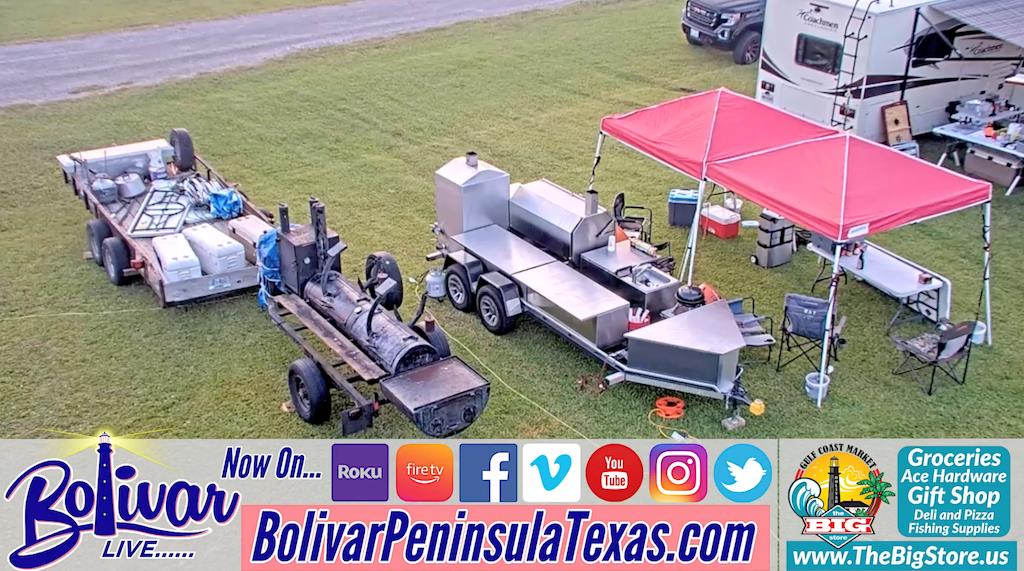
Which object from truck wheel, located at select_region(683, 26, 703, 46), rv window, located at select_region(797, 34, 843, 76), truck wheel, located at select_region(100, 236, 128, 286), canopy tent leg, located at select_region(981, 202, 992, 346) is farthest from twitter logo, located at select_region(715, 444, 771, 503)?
truck wheel, located at select_region(683, 26, 703, 46)

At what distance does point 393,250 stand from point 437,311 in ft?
5.56

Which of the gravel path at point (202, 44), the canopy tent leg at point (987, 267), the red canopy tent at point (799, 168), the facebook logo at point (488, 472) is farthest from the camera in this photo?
the gravel path at point (202, 44)

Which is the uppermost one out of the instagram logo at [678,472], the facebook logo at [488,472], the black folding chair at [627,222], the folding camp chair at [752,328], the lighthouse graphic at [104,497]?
the black folding chair at [627,222]

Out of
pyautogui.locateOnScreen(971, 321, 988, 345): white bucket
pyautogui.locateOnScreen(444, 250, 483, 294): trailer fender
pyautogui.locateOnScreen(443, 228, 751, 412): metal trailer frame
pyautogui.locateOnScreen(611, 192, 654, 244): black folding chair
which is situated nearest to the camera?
pyautogui.locateOnScreen(443, 228, 751, 412): metal trailer frame

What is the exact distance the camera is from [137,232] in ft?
39.2

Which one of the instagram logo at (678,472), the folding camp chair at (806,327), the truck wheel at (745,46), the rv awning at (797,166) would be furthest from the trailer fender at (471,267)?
the truck wheel at (745,46)

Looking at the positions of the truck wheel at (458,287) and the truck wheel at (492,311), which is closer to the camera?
the truck wheel at (492,311)

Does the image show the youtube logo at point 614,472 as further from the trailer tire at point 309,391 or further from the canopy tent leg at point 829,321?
the trailer tire at point 309,391

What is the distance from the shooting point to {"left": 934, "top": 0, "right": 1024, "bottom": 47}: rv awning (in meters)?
14.7

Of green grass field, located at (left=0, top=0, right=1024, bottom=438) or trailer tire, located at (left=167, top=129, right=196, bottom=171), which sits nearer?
green grass field, located at (left=0, top=0, right=1024, bottom=438)

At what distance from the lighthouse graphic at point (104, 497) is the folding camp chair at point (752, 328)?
6021 mm

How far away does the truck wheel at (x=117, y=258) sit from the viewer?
459 inches

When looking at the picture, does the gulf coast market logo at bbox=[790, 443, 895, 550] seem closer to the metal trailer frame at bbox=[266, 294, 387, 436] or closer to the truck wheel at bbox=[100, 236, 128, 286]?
the metal trailer frame at bbox=[266, 294, 387, 436]

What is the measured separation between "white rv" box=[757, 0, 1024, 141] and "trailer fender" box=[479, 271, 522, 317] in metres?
7.48
